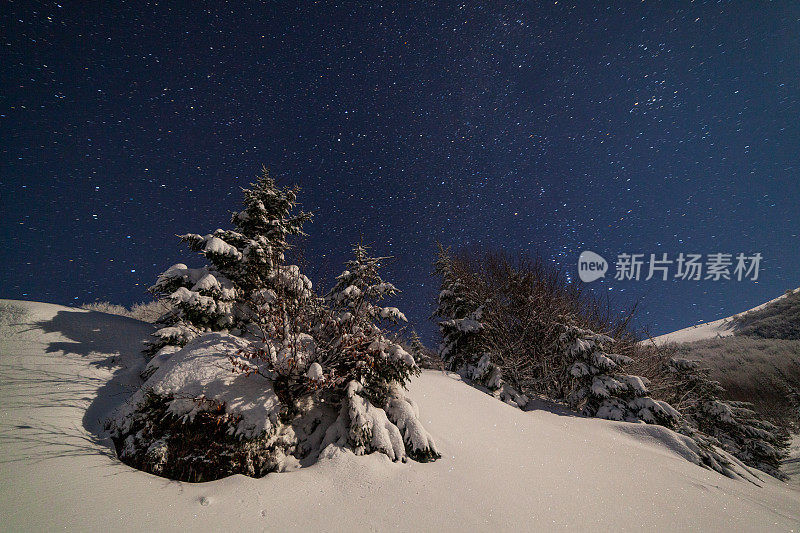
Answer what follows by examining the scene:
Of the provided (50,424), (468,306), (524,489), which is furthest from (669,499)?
(468,306)

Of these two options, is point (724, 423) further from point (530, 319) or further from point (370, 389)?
point (370, 389)

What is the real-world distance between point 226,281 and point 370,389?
4900 mm

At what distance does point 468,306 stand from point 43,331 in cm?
1229

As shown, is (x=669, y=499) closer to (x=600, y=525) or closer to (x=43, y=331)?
(x=600, y=525)

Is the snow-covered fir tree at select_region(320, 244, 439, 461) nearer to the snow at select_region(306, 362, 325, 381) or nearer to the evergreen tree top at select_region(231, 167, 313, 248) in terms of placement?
the snow at select_region(306, 362, 325, 381)

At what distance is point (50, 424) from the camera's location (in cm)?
321

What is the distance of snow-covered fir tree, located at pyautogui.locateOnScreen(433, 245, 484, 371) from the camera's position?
405 inches

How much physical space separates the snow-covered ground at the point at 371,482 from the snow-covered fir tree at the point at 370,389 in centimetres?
23

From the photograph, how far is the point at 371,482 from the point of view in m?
2.76

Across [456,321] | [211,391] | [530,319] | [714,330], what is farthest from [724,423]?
[714,330]

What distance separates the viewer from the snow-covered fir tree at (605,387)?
6770 millimetres

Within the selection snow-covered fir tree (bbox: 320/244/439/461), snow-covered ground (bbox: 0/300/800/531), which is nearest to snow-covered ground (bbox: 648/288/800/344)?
snow-covered ground (bbox: 0/300/800/531)

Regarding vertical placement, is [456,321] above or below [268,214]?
below

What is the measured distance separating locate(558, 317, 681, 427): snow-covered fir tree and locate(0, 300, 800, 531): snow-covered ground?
2180 mm
